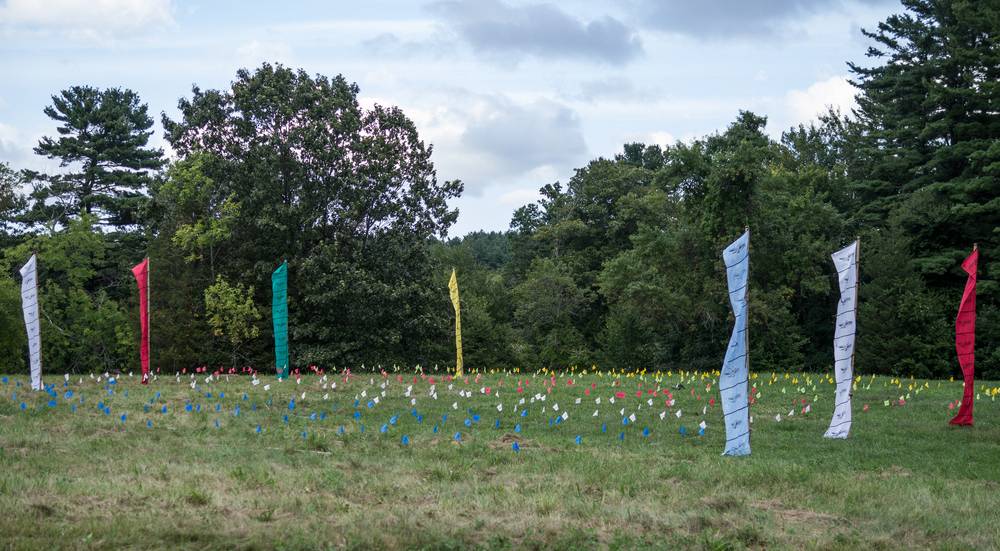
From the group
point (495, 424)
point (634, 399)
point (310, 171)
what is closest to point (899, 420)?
point (634, 399)

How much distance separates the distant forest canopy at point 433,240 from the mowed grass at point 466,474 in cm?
1776

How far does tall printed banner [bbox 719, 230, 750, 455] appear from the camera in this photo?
14.4 m

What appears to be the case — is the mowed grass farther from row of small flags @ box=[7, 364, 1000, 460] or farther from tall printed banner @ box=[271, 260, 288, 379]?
tall printed banner @ box=[271, 260, 288, 379]

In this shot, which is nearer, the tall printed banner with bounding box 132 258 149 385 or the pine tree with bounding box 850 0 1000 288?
the tall printed banner with bounding box 132 258 149 385

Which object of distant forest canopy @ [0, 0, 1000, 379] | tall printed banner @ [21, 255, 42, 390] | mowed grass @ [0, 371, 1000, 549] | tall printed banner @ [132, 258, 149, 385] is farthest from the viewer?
distant forest canopy @ [0, 0, 1000, 379]

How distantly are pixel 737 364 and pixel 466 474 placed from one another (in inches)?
193

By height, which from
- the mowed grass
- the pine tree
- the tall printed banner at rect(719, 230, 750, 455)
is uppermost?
the pine tree

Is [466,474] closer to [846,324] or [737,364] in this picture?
[737,364]

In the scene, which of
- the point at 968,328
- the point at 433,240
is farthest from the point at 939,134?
the point at 968,328

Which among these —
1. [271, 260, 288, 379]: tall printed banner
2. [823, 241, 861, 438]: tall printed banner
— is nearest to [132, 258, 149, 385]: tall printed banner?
[271, 260, 288, 379]: tall printed banner

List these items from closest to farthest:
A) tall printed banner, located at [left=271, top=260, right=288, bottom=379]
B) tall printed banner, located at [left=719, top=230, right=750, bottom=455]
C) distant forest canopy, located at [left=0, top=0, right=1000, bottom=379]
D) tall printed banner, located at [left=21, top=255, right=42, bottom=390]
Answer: tall printed banner, located at [left=719, top=230, right=750, bottom=455] → tall printed banner, located at [left=21, top=255, right=42, bottom=390] → tall printed banner, located at [left=271, top=260, right=288, bottom=379] → distant forest canopy, located at [left=0, top=0, right=1000, bottom=379]

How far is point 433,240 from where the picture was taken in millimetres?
45531

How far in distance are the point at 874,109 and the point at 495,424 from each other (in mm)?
45309

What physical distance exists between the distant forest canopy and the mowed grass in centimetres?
1776
